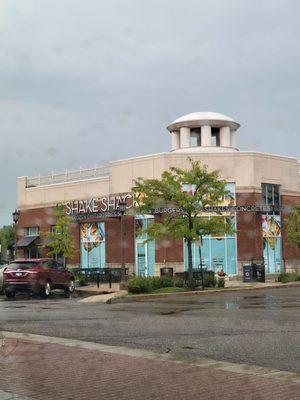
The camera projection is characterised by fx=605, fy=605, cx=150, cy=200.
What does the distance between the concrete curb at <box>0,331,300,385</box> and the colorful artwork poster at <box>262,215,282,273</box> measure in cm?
3173

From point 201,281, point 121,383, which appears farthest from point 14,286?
point 121,383

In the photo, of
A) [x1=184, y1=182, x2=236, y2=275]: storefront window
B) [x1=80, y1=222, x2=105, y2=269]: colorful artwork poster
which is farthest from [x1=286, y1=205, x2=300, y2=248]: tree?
[x1=80, y1=222, x2=105, y2=269]: colorful artwork poster

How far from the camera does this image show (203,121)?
153 feet

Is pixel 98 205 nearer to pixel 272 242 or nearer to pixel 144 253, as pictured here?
pixel 144 253

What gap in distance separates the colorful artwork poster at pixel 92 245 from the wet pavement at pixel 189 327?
2558 centimetres

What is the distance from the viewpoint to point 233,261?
4088cm

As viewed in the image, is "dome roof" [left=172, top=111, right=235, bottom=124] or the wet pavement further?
"dome roof" [left=172, top=111, right=235, bottom=124]

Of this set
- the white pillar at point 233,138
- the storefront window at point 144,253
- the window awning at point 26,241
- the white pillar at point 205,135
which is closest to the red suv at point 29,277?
the storefront window at point 144,253

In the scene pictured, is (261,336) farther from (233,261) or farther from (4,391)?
(233,261)

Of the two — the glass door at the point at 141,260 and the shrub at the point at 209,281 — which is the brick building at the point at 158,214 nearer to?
the glass door at the point at 141,260

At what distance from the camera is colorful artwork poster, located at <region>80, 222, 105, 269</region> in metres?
46.2

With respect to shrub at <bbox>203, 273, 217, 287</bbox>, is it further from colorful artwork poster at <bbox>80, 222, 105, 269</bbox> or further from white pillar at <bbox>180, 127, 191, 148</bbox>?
white pillar at <bbox>180, 127, 191, 148</bbox>

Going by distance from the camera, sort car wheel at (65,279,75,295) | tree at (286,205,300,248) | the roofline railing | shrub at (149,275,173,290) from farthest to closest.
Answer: the roofline railing < tree at (286,205,300,248) < car wheel at (65,279,75,295) < shrub at (149,275,173,290)

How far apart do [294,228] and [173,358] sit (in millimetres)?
32426
